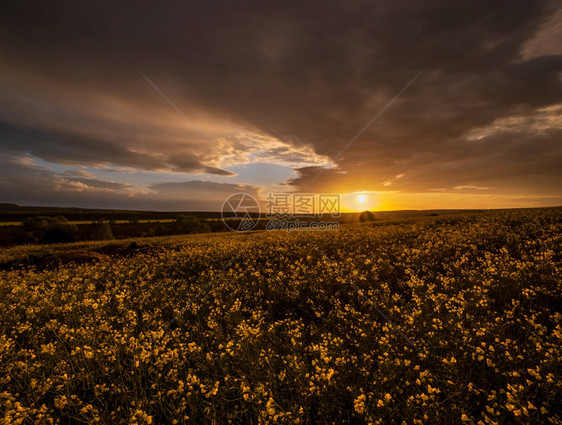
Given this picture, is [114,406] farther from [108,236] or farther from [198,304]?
[108,236]

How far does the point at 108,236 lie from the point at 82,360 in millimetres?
47312

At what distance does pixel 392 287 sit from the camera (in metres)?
7.92

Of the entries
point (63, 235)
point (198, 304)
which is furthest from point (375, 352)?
point (63, 235)

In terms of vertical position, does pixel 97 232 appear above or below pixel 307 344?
below

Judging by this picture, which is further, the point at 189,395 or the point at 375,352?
the point at 375,352

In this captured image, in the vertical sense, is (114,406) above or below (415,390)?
below

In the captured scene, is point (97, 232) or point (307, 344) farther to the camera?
point (97, 232)

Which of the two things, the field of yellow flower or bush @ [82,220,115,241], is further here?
bush @ [82,220,115,241]

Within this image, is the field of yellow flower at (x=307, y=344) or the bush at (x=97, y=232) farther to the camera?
the bush at (x=97, y=232)

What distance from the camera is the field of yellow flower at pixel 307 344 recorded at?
3.55 meters

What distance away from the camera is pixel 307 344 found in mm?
5457

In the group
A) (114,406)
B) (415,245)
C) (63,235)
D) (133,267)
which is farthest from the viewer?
(63,235)

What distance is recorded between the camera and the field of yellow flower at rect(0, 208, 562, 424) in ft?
11.6

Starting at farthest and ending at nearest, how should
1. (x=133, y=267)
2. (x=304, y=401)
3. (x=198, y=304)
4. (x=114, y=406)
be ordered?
(x=133, y=267) → (x=198, y=304) → (x=114, y=406) → (x=304, y=401)
